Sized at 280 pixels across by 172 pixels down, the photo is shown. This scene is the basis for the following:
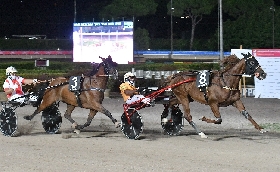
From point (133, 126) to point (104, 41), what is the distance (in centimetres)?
2156

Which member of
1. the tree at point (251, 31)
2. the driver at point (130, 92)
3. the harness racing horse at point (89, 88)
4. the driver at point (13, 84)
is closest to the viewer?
the driver at point (130, 92)

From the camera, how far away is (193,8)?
59500 millimetres

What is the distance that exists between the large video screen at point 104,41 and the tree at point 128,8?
22.9 metres

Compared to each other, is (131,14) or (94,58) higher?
(131,14)

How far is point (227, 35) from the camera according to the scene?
5284 centimetres

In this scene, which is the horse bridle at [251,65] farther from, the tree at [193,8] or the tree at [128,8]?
the tree at [128,8]

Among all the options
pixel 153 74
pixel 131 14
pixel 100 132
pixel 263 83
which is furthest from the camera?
pixel 131 14

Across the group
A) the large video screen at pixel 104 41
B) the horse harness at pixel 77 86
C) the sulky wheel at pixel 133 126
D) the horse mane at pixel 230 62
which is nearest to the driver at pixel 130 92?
the sulky wheel at pixel 133 126

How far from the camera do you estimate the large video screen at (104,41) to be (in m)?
32.4

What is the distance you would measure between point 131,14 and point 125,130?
156ft

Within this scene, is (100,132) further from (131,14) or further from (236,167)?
(131,14)

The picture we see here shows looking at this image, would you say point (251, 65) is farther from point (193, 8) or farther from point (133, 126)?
point (193, 8)

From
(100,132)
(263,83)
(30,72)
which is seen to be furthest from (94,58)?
(100,132)

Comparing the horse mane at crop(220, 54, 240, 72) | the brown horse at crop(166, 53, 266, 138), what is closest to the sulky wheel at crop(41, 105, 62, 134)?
the brown horse at crop(166, 53, 266, 138)
